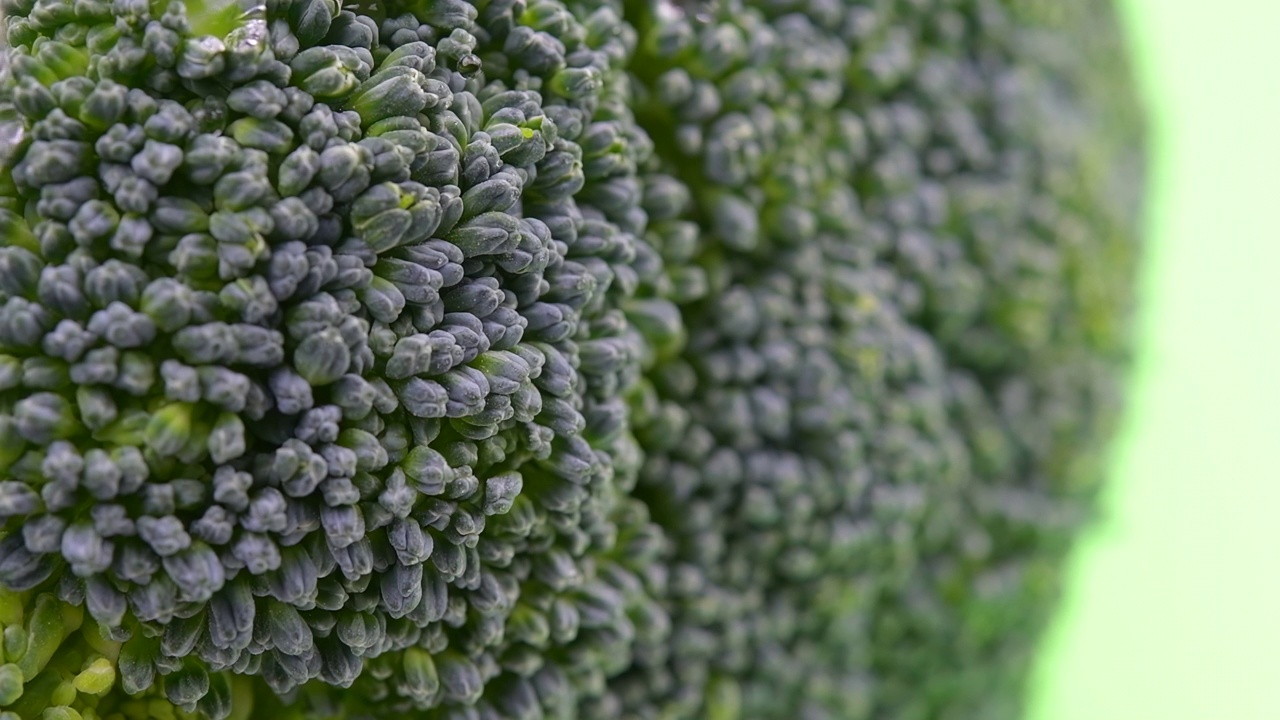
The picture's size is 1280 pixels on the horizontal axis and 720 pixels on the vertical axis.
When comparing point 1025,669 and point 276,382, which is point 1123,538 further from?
point 276,382

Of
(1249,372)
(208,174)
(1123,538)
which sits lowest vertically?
(1123,538)

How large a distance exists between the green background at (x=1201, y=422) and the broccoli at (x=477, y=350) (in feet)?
3.41

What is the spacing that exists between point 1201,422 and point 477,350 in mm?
2175

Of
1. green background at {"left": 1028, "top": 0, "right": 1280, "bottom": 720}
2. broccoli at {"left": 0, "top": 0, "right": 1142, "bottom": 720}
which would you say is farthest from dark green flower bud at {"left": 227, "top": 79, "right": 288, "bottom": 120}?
green background at {"left": 1028, "top": 0, "right": 1280, "bottom": 720}

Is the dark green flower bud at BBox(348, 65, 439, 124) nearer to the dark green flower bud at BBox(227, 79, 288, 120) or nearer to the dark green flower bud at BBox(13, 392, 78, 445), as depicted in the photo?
the dark green flower bud at BBox(227, 79, 288, 120)

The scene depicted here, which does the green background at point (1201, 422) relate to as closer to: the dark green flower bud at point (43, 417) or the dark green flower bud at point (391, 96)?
the dark green flower bud at point (391, 96)

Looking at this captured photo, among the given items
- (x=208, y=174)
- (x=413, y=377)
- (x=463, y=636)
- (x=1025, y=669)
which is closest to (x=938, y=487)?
(x=1025, y=669)

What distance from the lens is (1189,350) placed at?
2.48m

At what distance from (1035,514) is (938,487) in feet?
0.86

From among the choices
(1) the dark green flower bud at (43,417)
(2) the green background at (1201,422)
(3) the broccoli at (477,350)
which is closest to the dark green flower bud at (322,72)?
(3) the broccoli at (477,350)

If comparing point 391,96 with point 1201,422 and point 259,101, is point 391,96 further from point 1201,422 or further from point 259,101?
point 1201,422

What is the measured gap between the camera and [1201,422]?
97.6 inches

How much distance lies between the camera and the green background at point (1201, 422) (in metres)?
2.32

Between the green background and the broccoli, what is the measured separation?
3.41 ft
